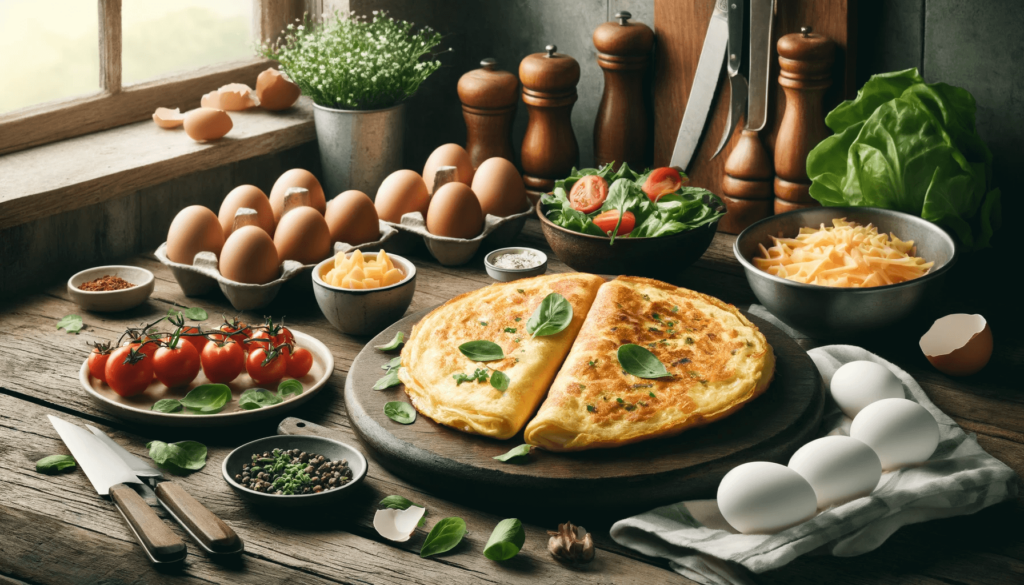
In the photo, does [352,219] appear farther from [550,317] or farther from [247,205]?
[550,317]

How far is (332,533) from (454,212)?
1.09 metres

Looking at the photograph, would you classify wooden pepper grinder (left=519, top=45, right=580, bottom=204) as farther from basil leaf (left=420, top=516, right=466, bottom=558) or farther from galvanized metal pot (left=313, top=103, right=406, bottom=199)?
basil leaf (left=420, top=516, right=466, bottom=558)

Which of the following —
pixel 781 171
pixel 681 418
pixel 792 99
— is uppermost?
pixel 792 99

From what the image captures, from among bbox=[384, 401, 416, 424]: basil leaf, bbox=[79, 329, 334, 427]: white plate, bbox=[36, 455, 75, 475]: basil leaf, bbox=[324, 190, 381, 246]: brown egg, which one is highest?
bbox=[324, 190, 381, 246]: brown egg

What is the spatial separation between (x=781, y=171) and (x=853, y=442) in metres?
1.21

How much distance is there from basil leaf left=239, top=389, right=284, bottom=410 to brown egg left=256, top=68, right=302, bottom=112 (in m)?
1.31

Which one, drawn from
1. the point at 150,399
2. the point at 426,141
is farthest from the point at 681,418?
the point at 426,141

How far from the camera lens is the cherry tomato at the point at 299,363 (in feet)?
5.99

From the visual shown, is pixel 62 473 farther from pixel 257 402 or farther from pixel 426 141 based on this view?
pixel 426 141

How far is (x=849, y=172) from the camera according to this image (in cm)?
225

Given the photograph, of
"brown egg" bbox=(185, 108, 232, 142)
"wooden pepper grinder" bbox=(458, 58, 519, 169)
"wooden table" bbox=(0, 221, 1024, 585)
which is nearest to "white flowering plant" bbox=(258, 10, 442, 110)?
"wooden pepper grinder" bbox=(458, 58, 519, 169)

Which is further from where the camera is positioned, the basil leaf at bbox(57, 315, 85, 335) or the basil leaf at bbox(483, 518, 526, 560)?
the basil leaf at bbox(57, 315, 85, 335)

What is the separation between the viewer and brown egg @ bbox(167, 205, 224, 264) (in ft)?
7.16

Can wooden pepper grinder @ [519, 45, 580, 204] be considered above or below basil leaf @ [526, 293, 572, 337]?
above
